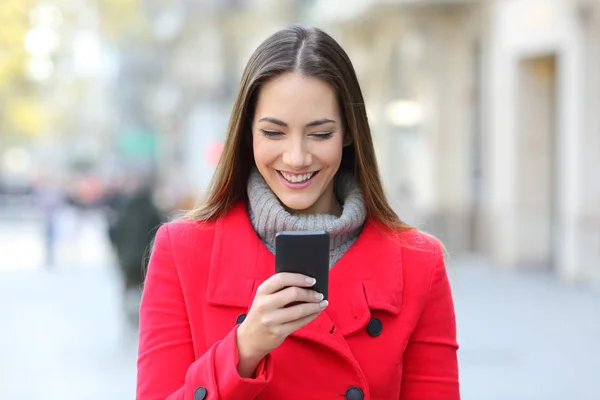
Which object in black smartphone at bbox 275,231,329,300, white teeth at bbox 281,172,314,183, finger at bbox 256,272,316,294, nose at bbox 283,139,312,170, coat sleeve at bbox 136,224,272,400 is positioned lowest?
coat sleeve at bbox 136,224,272,400

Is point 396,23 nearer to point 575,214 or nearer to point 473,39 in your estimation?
point 473,39

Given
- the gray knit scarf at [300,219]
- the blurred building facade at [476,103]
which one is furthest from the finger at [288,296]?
the blurred building facade at [476,103]

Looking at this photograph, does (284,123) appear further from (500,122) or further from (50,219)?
(50,219)

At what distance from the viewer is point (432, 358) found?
2.23m

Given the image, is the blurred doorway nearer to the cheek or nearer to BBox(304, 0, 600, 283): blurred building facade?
BBox(304, 0, 600, 283): blurred building facade

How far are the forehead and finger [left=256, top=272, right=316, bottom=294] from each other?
1.40ft

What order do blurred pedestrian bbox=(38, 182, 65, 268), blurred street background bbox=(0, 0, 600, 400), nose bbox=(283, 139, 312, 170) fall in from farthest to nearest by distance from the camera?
blurred pedestrian bbox=(38, 182, 65, 268), blurred street background bbox=(0, 0, 600, 400), nose bbox=(283, 139, 312, 170)

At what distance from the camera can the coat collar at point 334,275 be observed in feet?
7.02

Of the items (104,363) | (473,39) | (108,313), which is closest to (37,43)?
(473,39)

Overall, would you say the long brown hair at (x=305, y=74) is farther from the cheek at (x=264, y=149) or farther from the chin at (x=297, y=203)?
the chin at (x=297, y=203)

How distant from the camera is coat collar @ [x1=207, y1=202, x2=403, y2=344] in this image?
2141mm

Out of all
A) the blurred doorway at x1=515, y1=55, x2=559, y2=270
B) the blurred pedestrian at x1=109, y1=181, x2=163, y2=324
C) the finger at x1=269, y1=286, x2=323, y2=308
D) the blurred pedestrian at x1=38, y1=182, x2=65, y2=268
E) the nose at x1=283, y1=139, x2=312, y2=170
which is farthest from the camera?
the blurred pedestrian at x1=38, y1=182, x2=65, y2=268

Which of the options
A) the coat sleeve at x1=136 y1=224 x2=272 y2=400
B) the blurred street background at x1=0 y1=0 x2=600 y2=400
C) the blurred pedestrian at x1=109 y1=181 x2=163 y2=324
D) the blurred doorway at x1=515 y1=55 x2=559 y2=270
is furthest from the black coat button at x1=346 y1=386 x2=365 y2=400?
the blurred doorway at x1=515 y1=55 x2=559 y2=270

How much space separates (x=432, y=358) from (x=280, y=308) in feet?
1.90
